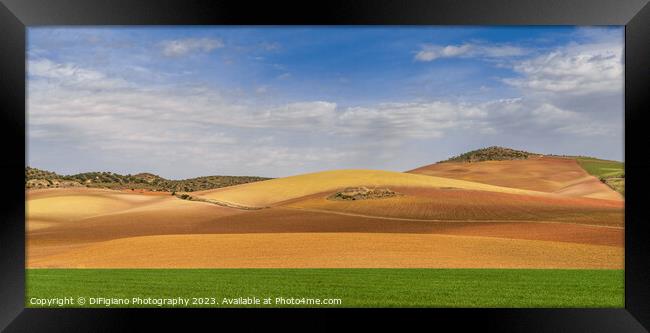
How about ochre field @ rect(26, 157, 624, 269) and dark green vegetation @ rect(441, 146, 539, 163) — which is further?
dark green vegetation @ rect(441, 146, 539, 163)

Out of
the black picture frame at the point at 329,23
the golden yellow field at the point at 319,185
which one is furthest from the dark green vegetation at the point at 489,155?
the black picture frame at the point at 329,23

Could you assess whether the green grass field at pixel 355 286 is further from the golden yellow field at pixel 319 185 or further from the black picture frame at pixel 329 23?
the golden yellow field at pixel 319 185

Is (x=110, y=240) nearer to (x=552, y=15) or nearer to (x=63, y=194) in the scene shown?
(x=63, y=194)

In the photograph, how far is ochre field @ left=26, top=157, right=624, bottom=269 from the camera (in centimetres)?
1139

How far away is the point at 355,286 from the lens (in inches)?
291

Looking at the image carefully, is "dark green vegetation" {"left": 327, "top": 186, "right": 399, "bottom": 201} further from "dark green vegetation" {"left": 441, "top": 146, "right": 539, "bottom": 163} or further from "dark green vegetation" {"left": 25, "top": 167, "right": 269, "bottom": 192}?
"dark green vegetation" {"left": 441, "top": 146, "right": 539, "bottom": 163}

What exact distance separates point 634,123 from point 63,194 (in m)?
18.5

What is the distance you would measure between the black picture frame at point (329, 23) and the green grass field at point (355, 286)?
39cm

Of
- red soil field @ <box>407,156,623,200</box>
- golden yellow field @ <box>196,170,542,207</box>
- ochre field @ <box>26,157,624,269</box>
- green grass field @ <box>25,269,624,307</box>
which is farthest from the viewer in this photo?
red soil field @ <box>407,156,623,200</box>

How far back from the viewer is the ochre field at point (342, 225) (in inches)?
448

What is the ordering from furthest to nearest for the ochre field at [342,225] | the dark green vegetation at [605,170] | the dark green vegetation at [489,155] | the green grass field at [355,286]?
1. the dark green vegetation at [489,155]
2. the dark green vegetation at [605,170]
3. the ochre field at [342,225]
4. the green grass field at [355,286]

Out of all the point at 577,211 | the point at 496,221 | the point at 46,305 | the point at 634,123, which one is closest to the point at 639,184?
the point at 634,123

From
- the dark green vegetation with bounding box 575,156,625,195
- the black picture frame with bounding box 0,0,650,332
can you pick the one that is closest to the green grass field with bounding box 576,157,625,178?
the dark green vegetation with bounding box 575,156,625,195

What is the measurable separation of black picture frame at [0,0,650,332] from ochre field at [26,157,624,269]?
2750 mm
